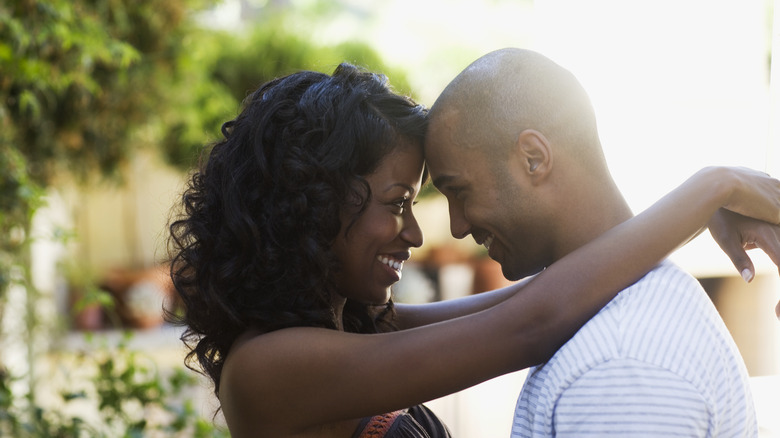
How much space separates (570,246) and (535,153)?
0.23 m

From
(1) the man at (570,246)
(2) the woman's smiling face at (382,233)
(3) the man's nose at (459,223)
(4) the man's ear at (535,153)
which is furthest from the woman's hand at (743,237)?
Result: (2) the woman's smiling face at (382,233)

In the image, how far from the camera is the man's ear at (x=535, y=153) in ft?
5.32

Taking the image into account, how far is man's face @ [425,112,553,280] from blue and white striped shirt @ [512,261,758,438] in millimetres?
296

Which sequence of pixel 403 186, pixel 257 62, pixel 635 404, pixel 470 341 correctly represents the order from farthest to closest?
1. pixel 257 62
2. pixel 403 186
3. pixel 470 341
4. pixel 635 404

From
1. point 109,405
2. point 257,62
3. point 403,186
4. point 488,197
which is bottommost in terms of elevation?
point 488,197

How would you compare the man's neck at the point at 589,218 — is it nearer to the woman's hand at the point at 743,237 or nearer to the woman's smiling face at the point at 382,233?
the woman's hand at the point at 743,237

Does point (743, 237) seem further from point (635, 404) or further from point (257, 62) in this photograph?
point (257, 62)

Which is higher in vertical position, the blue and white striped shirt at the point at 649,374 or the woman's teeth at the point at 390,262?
the woman's teeth at the point at 390,262

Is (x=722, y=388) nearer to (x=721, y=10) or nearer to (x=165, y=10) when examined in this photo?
(x=721, y=10)

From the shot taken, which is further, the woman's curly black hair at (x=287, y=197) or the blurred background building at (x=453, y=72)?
the blurred background building at (x=453, y=72)

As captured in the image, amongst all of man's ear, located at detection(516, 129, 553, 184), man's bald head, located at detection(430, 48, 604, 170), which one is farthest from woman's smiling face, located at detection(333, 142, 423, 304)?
man's ear, located at detection(516, 129, 553, 184)

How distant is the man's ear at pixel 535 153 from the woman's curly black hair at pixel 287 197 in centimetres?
27

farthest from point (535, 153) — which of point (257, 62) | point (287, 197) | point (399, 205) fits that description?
point (257, 62)

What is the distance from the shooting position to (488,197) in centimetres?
169
